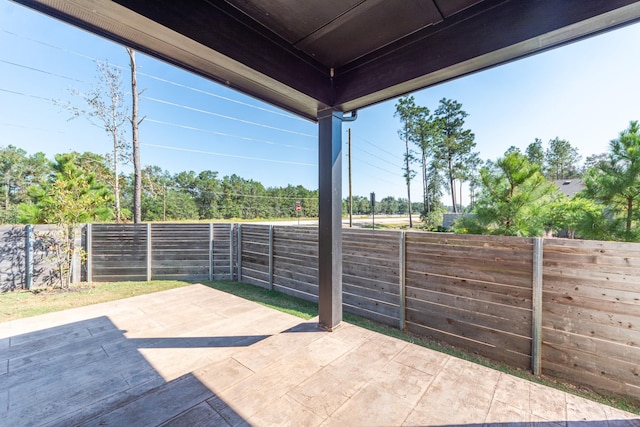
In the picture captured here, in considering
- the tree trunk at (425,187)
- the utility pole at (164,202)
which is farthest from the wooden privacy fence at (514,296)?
the utility pole at (164,202)

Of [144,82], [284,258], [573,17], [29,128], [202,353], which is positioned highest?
[144,82]

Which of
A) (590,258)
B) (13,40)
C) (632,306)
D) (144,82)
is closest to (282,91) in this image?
(590,258)

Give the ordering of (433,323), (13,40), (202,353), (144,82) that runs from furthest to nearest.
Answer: (144,82)
(13,40)
(433,323)
(202,353)

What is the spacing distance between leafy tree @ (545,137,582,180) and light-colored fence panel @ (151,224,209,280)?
27.4 m

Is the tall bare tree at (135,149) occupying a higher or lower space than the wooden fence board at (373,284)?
higher

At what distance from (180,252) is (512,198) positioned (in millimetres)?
5857

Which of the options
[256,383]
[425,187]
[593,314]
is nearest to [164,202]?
[425,187]

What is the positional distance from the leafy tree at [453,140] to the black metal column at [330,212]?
661 inches

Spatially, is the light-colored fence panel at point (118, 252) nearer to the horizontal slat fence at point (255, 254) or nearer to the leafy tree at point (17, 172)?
the horizontal slat fence at point (255, 254)

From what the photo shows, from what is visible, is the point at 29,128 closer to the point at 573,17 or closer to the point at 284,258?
the point at 284,258

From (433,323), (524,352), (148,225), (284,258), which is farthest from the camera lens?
(148,225)

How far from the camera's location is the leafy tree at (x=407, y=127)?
52.7 feet

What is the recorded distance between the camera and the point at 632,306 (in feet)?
5.88

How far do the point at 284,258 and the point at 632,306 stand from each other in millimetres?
3853
